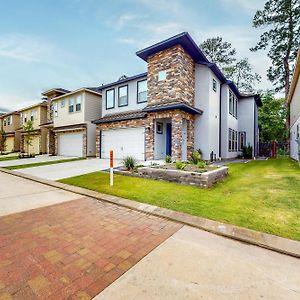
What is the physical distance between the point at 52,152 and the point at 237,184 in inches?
817

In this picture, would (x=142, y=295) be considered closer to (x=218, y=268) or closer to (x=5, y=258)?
(x=218, y=268)

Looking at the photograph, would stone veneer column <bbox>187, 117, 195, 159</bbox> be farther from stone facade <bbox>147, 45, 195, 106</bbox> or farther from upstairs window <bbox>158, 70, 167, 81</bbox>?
upstairs window <bbox>158, 70, 167, 81</bbox>

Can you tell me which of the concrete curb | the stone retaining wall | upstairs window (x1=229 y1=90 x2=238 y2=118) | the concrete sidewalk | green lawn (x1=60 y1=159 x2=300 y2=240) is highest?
upstairs window (x1=229 y1=90 x2=238 y2=118)

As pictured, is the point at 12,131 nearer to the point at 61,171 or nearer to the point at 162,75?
the point at 61,171

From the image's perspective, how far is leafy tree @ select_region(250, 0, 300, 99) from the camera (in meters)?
20.6

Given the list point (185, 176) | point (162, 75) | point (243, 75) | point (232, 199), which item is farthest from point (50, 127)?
point (243, 75)

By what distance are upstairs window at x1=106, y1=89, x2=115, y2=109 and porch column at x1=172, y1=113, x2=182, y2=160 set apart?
7171 millimetres

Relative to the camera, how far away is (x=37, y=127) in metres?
25.7

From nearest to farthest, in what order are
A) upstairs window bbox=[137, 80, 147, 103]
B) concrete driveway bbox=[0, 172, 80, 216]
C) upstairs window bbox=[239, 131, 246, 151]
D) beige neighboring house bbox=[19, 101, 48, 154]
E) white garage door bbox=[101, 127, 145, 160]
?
concrete driveway bbox=[0, 172, 80, 216], white garage door bbox=[101, 127, 145, 160], upstairs window bbox=[137, 80, 147, 103], upstairs window bbox=[239, 131, 246, 151], beige neighboring house bbox=[19, 101, 48, 154]

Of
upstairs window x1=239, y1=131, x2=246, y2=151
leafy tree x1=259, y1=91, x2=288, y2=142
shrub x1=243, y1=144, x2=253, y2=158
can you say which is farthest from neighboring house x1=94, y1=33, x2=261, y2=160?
leafy tree x1=259, y1=91, x2=288, y2=142

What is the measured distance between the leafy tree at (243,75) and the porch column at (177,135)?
72.3 feet

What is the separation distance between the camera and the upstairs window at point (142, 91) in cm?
1464

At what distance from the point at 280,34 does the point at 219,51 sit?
322 inches

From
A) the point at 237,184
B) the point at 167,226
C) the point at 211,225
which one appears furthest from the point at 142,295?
the point at 237,184
